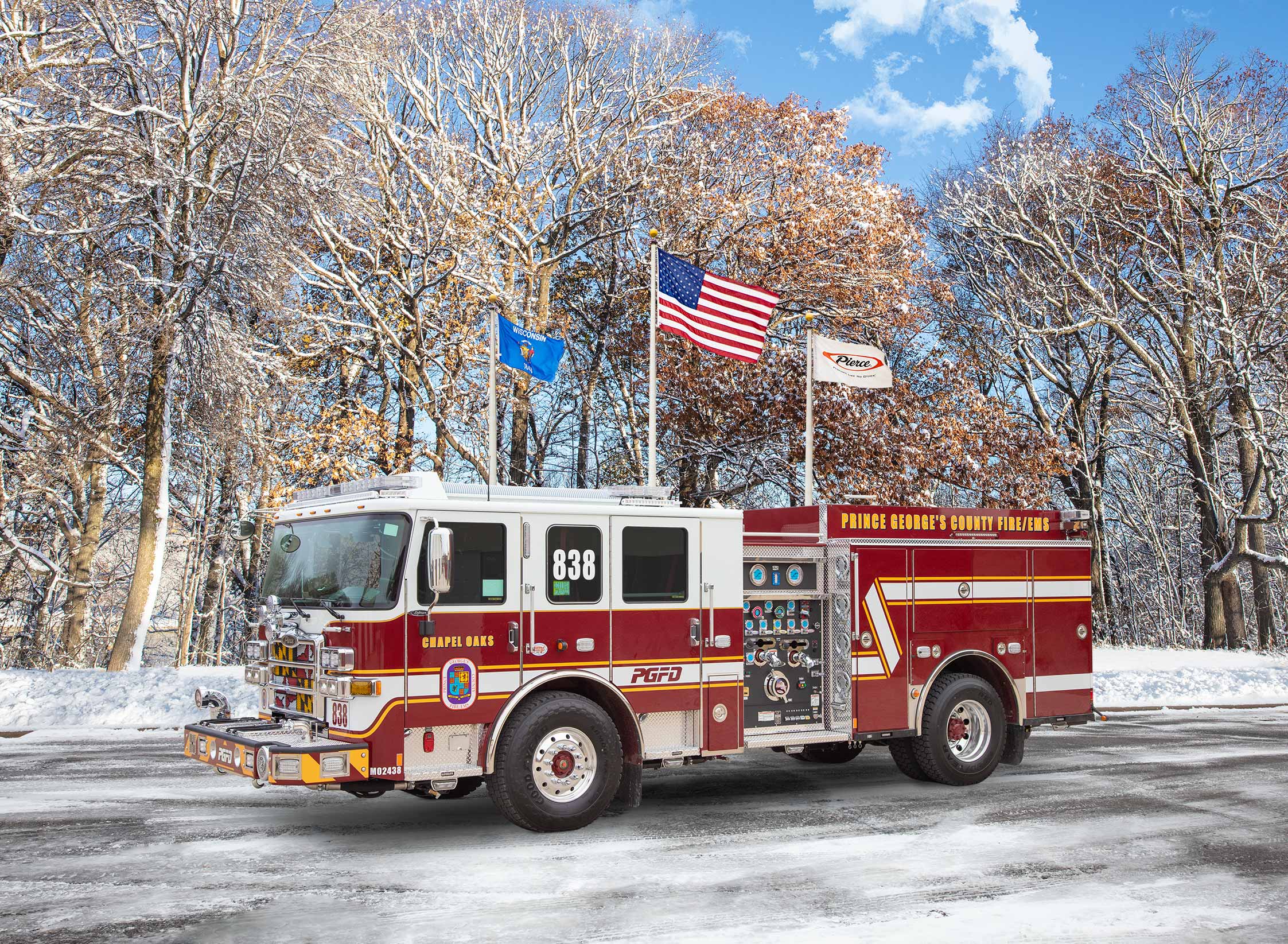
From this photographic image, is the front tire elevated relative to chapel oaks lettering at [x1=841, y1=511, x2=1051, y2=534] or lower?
lower

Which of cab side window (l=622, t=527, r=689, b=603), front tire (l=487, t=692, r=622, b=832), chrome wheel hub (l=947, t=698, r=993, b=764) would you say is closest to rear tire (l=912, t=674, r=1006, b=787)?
chrome wheel hub (l=947, t=698, r=993, b=764)

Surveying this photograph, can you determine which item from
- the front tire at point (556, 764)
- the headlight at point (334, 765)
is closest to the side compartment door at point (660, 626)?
the front tire at point (556, 764)

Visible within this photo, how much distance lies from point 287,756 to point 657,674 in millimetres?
2988

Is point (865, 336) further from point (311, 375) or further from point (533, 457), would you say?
point (311, 375)

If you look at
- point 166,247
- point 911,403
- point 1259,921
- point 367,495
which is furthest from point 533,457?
point 1259,921

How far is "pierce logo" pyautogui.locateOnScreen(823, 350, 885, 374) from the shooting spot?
1619 cm

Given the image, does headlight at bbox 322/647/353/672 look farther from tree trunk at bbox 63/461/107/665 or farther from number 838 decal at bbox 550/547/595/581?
tree trunk at bbox 63/461/107/665

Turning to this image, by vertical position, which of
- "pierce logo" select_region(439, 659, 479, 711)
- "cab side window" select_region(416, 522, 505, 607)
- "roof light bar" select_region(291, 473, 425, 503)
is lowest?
"pierce logo" select_region(439, 659, 479, 711)

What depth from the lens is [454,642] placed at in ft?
27.4

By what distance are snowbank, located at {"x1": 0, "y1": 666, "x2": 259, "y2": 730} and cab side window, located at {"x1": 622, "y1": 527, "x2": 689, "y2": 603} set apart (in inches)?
333

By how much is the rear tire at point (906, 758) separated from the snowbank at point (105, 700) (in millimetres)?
9140

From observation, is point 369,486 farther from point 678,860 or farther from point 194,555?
point 194,555

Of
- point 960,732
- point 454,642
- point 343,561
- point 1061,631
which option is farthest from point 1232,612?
point 343,561

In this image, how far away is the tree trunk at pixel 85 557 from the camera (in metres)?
25.2
